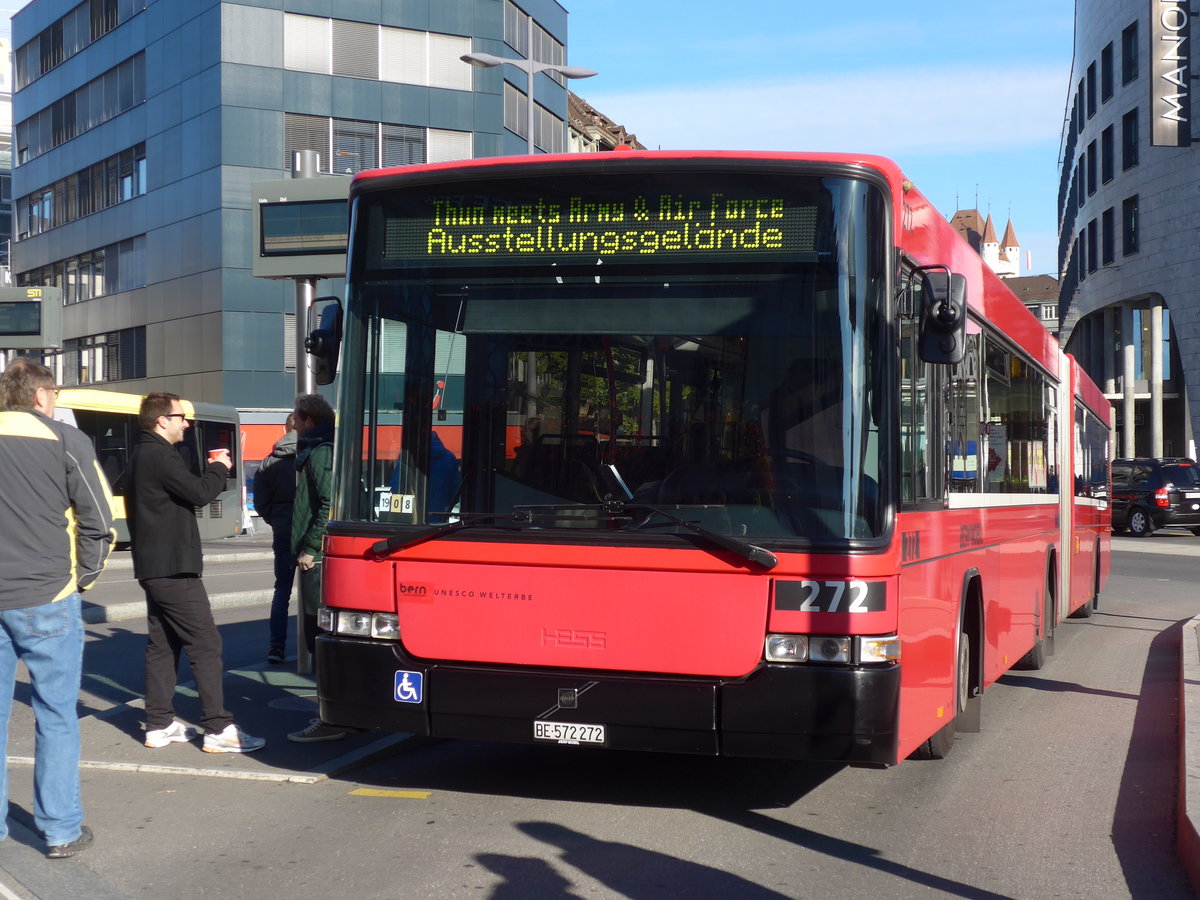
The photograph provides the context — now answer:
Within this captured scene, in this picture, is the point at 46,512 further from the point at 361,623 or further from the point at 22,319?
the point at 22,319

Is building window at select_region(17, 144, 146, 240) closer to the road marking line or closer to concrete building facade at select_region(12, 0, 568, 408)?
concrete building facade at select_region(12, 0, 568, 408)

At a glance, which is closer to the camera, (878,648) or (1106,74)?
(878,648)

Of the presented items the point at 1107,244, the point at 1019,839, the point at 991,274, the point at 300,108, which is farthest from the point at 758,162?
the point at 1107,244

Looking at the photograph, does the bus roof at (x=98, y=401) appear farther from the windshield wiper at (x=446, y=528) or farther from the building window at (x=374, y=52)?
the windshield wiper at (x=446, y=528)

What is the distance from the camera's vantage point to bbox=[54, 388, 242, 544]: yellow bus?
25562mm

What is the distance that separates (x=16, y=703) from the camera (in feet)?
29.6

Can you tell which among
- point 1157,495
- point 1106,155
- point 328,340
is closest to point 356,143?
point 1157,495

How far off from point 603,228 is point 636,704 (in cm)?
198

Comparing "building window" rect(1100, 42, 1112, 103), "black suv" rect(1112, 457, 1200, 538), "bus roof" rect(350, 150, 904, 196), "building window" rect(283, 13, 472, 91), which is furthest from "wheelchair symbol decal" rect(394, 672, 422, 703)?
"building window" rect(1100, 42, 1112, 103)

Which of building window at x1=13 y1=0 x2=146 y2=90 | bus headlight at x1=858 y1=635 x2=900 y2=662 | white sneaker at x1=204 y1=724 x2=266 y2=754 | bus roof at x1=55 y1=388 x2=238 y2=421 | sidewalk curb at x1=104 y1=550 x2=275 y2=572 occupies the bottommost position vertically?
sidewalk curb at x1=104 y1=550 x2=275 y2=572

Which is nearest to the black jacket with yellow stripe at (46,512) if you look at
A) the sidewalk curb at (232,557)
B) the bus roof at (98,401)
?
the sidewalk curb at (232,557)

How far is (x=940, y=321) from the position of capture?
232 inches

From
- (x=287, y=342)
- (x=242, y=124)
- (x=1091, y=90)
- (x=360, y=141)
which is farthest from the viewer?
(x=1091, y=90)

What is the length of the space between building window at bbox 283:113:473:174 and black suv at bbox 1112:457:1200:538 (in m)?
21.4
